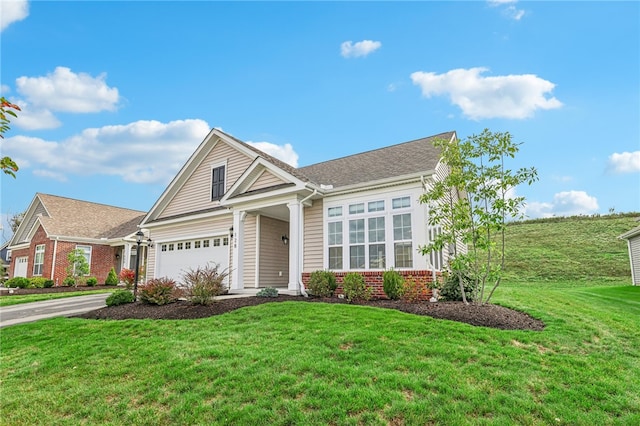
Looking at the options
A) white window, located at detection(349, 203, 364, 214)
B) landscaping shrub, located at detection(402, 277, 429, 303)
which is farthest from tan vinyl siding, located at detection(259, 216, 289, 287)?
landscaping shrub, located at detection(402, 277, 429, 303)

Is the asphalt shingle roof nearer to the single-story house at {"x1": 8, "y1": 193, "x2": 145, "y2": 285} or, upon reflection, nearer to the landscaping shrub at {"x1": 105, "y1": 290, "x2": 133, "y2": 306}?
the single-story house at {"x1": 8, "y1": 193, "x2": 145, "y2": 285}

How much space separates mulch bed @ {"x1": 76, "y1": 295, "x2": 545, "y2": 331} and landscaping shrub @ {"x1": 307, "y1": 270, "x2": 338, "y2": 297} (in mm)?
329

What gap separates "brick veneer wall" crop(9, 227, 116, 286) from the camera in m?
23.4

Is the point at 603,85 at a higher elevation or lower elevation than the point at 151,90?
lower

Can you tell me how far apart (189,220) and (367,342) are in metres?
12.2

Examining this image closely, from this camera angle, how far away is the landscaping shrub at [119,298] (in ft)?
36.8

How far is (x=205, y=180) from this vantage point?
16203mm

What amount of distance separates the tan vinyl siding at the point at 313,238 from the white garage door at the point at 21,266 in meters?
24.9

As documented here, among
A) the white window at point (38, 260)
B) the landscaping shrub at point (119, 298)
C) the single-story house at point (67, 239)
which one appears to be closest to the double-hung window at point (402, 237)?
the landscaping shrub at point (119, 298)

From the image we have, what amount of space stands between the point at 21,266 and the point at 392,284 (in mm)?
30234

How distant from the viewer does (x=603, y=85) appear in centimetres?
1177

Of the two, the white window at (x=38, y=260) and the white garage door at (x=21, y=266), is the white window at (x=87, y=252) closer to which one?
the white window at (x=38, y=260)

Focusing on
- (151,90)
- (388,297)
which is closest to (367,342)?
(388,297)

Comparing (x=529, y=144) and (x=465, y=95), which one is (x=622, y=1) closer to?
(x=465, y=95)
